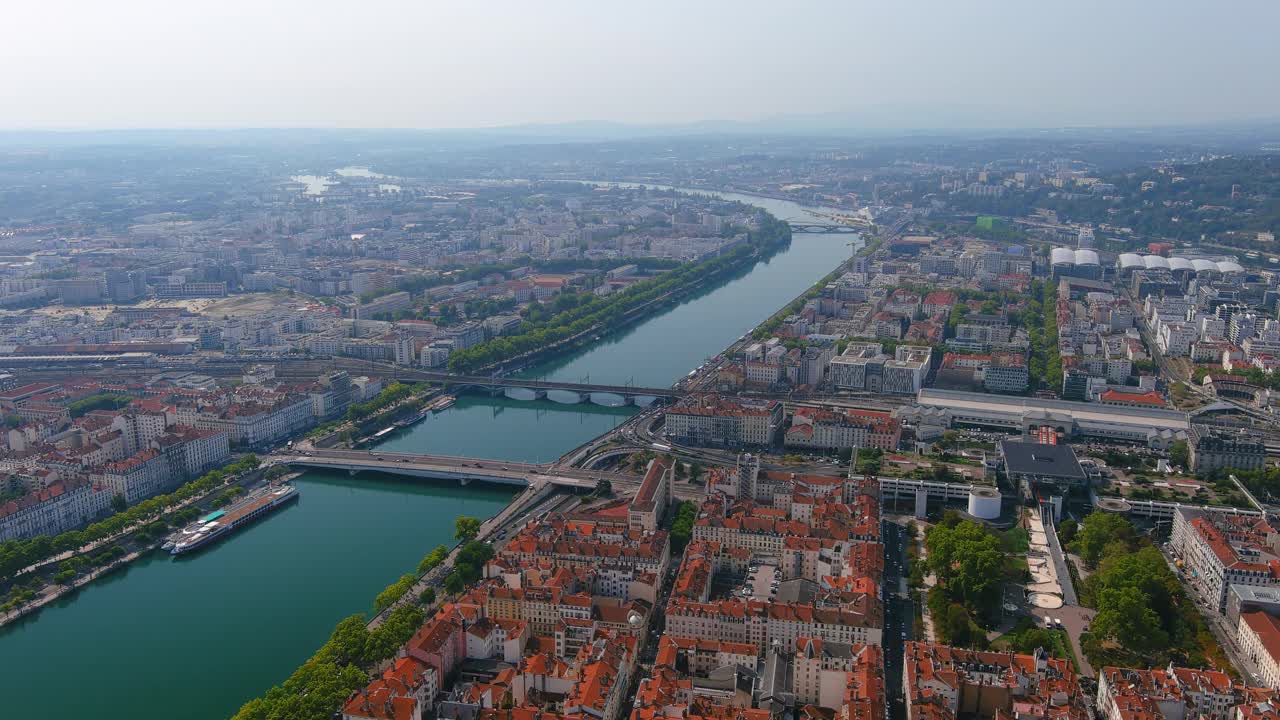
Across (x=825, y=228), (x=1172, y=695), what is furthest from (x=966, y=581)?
(x=825, y=228)

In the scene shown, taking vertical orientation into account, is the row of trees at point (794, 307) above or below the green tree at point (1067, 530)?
above

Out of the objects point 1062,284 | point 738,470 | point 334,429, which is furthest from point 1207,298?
point 334,429

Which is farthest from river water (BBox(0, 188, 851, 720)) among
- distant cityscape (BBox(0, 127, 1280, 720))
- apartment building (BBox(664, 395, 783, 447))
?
apartment building (BBox(664, 395, 783, 447))

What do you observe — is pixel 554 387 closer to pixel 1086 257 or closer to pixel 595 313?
pixel 595 313

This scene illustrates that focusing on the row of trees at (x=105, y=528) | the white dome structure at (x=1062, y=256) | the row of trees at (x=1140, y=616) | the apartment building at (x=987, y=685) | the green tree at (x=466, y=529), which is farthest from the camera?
the white dome structure at (x=1062, y=256)

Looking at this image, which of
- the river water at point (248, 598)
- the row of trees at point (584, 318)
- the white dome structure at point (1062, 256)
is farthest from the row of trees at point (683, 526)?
the white dome structure at point (1062, 256)

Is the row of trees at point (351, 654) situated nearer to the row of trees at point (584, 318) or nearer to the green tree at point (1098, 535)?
the green tree at point (1098, 535)

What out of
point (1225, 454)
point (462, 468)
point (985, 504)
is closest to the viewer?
point (985, 504)
